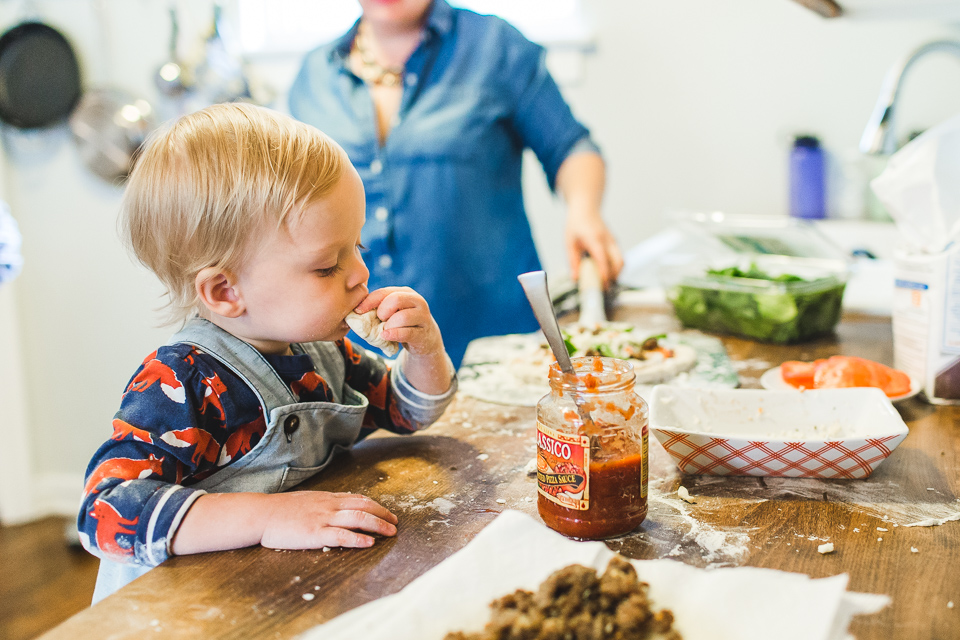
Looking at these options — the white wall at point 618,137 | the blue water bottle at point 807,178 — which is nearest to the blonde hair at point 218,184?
the white wall at point 618,137

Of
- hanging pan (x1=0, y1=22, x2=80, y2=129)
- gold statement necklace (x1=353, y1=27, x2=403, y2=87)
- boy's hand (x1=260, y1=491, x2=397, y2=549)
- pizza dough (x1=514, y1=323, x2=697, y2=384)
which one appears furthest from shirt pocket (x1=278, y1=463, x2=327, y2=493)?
hanging pan (x1=0, y1=22, x2=80, y2=129)

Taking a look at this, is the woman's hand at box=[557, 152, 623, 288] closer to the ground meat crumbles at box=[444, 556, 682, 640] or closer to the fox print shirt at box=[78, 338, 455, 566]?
the fox print shirt at box=[78, 338, 455, 566]

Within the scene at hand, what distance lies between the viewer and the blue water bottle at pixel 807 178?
7.95 feet

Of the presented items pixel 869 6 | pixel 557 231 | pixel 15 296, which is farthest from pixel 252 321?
pixel 15 296

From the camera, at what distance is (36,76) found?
2854 millimetres

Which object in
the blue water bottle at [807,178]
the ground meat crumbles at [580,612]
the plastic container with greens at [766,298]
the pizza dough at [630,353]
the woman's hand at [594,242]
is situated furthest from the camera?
the blue water bottle at [807,178]

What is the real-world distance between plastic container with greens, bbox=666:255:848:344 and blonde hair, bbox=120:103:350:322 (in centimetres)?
97

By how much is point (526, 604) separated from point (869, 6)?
1.45m

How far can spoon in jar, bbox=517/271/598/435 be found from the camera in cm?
68

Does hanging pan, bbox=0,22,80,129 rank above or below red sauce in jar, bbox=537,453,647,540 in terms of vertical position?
above

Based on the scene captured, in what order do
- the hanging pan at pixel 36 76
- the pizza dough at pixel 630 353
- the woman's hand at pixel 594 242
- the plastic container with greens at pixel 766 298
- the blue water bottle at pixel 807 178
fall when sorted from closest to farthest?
the pizza dough at pixel 630 353
the plastic container with greens at pixel 766 298
the woman's hand at pixel 594 242
the blue water bottle at pixel 807 178
the hanging pan at pixel 36 76

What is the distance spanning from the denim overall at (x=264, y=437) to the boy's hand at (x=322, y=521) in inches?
4.3

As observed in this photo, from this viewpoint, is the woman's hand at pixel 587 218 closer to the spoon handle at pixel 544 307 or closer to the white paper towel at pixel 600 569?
the spoon handle at pixel 544 307

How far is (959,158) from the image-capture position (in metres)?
1.15
